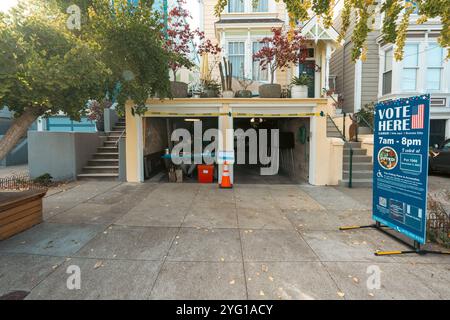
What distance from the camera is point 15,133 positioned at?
436 cm

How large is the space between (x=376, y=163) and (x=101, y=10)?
646cm

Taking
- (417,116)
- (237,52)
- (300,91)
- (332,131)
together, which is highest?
(237,52)

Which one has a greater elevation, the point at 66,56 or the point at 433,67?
the point at 433,67

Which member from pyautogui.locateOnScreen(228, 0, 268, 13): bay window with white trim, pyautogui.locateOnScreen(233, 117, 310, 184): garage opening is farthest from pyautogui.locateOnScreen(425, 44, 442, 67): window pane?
pyautogui.locateOnScreen(228, 0, 268, 13): bay window with white trim

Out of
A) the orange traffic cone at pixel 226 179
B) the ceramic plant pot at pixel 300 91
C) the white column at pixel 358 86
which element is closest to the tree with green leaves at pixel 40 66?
the orange traffic cone at pixel 226 179

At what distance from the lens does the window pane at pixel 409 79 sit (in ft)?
38.8

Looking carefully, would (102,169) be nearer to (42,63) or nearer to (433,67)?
(42,63)

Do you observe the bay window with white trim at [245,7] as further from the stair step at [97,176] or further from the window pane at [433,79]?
the stair step at [97,176]

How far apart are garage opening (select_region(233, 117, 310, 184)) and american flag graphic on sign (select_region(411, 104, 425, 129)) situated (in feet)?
18.3

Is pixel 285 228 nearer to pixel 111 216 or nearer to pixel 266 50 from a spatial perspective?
pixel 111 216

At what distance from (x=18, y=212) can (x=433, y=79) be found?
16.7 metres

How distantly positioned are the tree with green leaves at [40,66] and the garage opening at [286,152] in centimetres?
635

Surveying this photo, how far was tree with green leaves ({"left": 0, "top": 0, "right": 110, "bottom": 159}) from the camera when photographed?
3.70 meters

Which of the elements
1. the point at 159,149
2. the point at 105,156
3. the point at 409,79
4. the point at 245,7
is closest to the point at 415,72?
the point at 409,79
